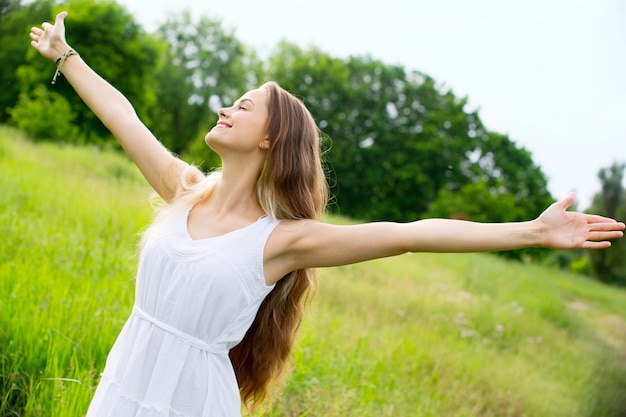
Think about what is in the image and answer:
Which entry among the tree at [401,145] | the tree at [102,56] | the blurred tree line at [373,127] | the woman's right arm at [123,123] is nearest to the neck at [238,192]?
the woman's right arm at [123,123]

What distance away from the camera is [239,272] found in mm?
2086

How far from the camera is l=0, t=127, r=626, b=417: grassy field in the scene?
345 centimetres

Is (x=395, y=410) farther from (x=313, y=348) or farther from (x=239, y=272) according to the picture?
(x=239, y=272)

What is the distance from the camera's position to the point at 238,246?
2117 mm

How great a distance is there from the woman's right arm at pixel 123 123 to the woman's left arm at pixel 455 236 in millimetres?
687

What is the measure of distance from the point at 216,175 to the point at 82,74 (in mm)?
740

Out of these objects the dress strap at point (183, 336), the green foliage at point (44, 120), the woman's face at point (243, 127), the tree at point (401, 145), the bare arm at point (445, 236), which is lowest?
the dress strap at point (183, 336)

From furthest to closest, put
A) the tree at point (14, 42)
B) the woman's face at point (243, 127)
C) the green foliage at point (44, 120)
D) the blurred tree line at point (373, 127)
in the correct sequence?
the blurred tree line at point (373, 127) → the tree at point (14, 42) → the green foliage at point (44, 120) → the woman's face at point (243, 127)

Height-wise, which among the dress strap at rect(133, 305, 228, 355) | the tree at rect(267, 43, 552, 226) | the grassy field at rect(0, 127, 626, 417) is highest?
the tree at rect(267, 43, 552, 226)

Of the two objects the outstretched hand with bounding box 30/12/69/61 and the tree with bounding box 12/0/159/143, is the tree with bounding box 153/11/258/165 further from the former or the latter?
the outstretched hand with bounding box 30/12/69/61

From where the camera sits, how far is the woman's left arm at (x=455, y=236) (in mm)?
2012

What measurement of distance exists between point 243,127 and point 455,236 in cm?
86

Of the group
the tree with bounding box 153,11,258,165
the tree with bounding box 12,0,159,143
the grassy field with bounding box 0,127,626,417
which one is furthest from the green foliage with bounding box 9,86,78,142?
the tree with bounding box 153,11,258,165

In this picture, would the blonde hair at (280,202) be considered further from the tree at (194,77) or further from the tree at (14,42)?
the tree at (194,77)
